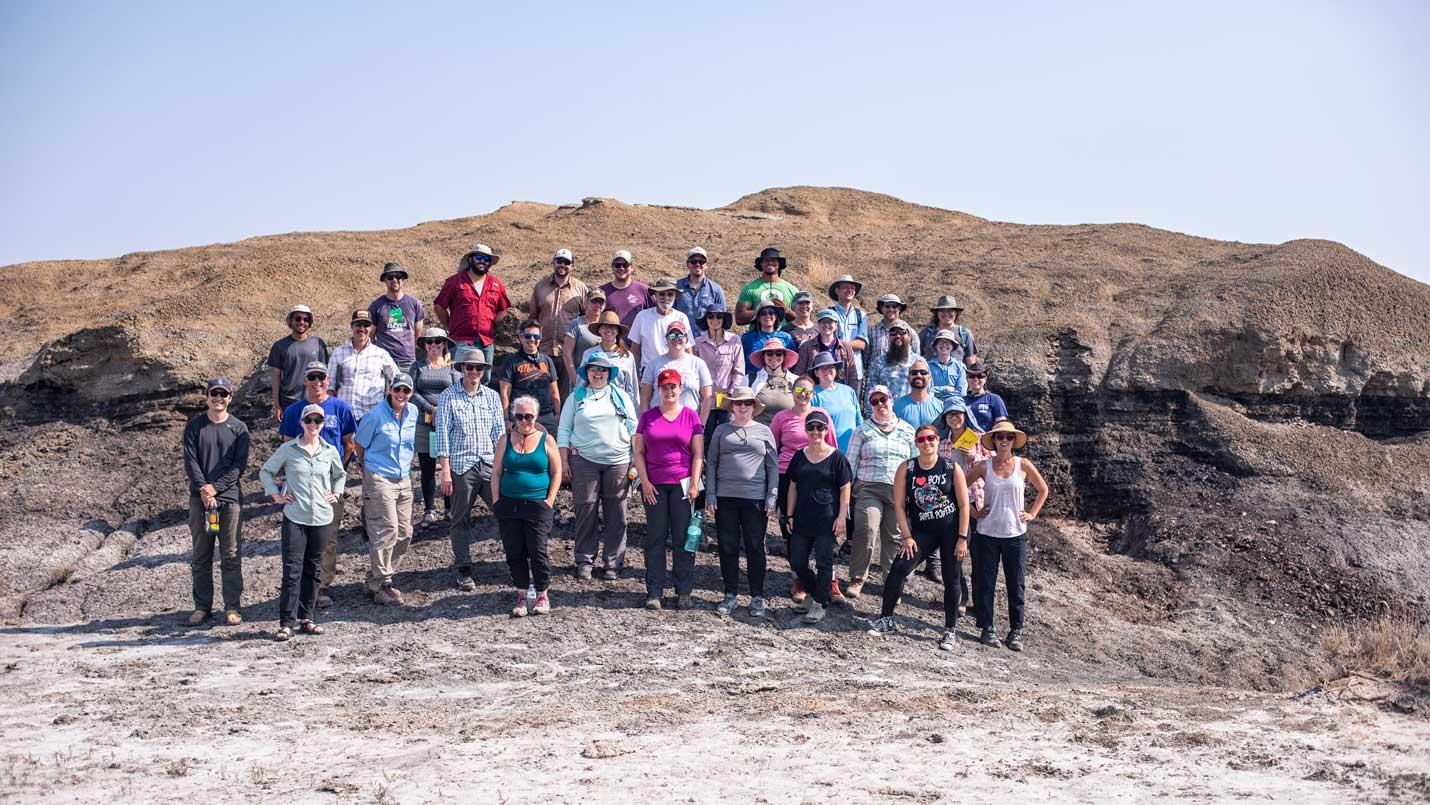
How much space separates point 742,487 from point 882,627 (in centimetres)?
153

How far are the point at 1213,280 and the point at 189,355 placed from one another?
13967 millimetres

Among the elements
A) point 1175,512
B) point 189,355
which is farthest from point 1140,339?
point 189,355

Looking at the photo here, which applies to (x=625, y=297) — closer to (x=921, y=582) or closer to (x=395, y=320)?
(x=395, y=320)

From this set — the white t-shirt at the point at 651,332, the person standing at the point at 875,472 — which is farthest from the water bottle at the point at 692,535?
the white t-shirt at the point at 651,332

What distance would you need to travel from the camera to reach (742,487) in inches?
352

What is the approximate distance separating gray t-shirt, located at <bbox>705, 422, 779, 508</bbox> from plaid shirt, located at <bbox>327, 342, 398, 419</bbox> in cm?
327

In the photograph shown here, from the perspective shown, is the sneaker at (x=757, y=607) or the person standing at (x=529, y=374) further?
the person standing at (x=529, y=374)

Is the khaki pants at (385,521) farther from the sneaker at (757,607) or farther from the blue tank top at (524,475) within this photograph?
the sneaker at (757,607)

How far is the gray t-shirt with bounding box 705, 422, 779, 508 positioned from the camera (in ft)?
29.4

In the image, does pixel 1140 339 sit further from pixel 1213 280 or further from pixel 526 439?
pixel 526 439

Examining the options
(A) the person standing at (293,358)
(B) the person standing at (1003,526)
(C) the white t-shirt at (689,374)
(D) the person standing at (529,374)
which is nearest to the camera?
(B) the person standing at (1003,526)

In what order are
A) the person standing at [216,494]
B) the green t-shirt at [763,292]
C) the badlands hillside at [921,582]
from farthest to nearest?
the green t-shirt at [763,292] → the person standing at [216,494] → the badlands hillside at [921,582]

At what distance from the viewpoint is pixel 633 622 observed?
8.91m

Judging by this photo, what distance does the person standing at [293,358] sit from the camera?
36.1 feet
